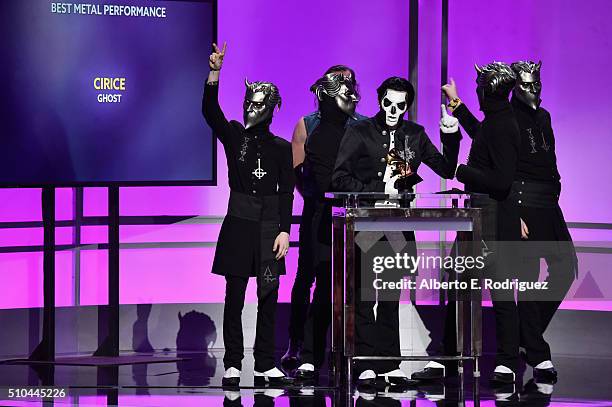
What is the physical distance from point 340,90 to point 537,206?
1379 millimetres

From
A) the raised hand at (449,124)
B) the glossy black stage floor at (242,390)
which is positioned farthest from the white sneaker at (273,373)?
the raised hand at (449,124)

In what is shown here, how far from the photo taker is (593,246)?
8.77 meters

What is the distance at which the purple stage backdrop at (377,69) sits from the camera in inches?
340

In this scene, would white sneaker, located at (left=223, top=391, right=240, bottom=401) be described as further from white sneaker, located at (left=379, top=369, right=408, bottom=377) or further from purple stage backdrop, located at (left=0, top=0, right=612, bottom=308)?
purple stage backdrop, located at (left=0, top=0, right=612, bottom=308)

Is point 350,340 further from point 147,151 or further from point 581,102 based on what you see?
point 581,102

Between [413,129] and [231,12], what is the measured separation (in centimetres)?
224

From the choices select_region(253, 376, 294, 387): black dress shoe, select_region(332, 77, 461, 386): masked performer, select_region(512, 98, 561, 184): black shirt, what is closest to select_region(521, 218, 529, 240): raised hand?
select_region(512, 98, 561, 184): black shirt

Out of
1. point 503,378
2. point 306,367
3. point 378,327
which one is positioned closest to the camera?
point 378,327

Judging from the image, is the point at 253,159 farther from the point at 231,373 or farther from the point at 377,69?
the point at 377,69

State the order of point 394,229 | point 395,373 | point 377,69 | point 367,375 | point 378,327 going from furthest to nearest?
point 377,69 → point 367,375 → point 395,373 → point 378,327 → point 394,229

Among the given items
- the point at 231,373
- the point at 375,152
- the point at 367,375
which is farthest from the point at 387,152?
the point at 231,373

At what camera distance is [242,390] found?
22.4 ft

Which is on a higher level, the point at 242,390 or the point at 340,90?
the point at 340,90

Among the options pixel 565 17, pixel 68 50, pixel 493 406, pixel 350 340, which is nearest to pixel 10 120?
pixel 68 50
